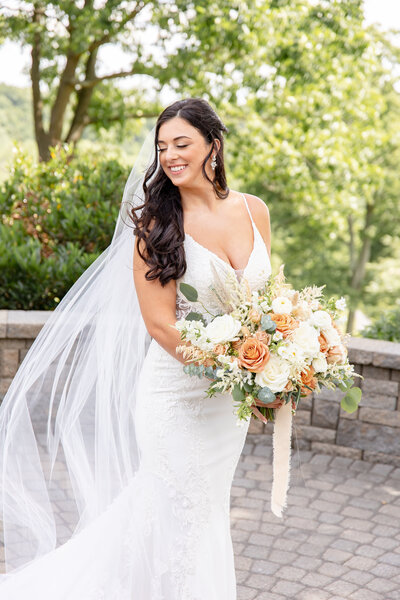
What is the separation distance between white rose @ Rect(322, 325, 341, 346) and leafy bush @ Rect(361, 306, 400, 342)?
397cm

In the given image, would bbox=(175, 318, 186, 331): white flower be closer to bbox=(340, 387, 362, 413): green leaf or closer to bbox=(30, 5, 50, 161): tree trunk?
bbox=(340, 387, 362, 413): green leaf

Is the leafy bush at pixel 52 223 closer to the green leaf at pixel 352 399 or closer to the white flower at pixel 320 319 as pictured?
the green leaf at pixel 352 399

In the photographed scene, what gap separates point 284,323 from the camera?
264cm

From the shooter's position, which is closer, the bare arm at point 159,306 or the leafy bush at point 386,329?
the bare arm at point 159,306

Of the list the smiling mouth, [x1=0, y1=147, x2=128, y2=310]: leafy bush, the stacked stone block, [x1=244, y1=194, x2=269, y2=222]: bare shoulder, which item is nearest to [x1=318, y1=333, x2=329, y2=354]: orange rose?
[x1=244, y1=194, x2=269, y2=222]: bare shoulder

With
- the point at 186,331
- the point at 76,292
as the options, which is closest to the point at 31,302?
the point at 76,292

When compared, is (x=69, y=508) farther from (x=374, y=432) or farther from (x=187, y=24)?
(x=187, y=24)

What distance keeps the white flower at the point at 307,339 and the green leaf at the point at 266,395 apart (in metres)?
0.20

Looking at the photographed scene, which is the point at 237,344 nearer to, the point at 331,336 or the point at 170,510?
the point at 331,336

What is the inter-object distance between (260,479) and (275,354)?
2944mm

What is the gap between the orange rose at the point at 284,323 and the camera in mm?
2637

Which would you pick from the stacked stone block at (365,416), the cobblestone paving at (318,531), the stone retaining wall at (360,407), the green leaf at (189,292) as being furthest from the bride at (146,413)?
the stacked stone block at (365,416)

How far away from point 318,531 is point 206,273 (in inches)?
95.6

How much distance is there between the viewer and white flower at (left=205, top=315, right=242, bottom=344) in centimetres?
260
